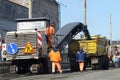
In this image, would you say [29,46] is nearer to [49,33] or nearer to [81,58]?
[49,33]

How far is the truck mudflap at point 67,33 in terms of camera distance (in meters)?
30.0

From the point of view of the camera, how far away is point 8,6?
48.6 m

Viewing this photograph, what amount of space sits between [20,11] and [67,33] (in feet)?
70.5

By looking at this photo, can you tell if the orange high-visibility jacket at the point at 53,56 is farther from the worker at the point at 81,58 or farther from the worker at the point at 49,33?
the worker at the point at 81,58

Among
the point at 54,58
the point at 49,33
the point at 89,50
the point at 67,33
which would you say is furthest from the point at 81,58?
the point at 54,58

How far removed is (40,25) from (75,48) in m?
7.21

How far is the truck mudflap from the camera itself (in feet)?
98.5

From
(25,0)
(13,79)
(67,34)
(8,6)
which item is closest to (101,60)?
(67,34)

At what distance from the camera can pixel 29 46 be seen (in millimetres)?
25297

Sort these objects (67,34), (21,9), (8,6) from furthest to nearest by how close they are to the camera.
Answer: (21,9) → (8,6) → (67,34)

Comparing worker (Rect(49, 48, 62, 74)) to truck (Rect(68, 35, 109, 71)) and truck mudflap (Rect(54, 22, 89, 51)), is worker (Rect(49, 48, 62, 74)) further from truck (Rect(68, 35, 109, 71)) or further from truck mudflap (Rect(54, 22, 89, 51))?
truck (Rect(68, 35, 109, 71))

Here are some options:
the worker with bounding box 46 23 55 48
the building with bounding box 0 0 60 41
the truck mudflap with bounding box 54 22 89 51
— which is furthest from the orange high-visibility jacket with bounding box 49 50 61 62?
the building with bounding box 0 0 60 41

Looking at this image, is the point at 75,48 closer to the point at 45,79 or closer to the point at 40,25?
the point at 40,25

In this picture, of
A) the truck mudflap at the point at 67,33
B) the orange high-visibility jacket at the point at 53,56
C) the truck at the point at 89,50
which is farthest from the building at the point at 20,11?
the orange high-visibility jacket at the point at 53,56
